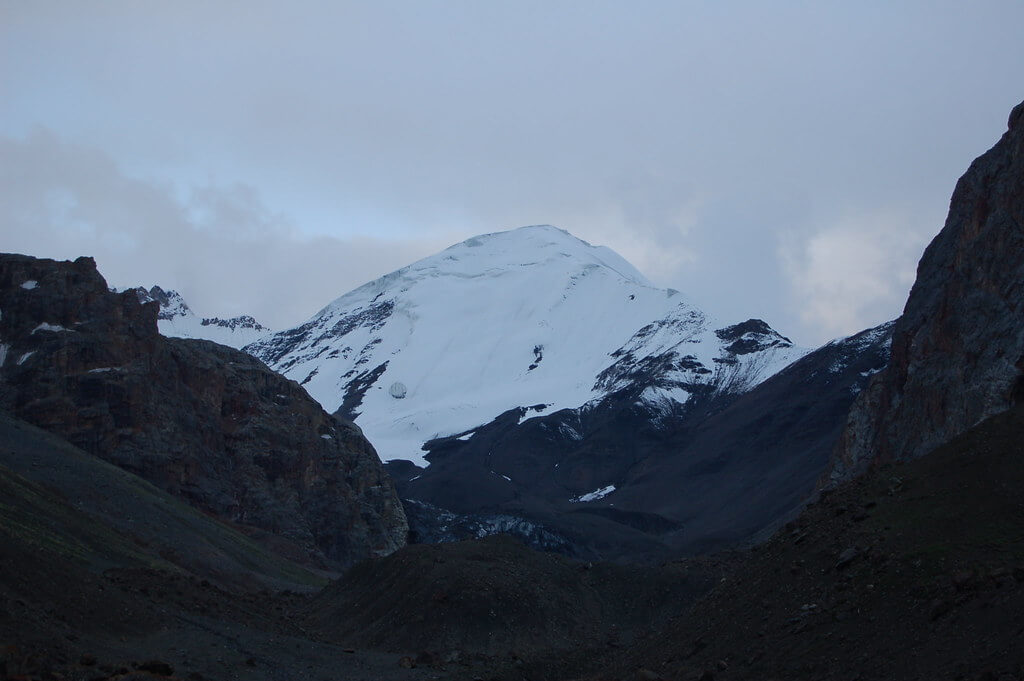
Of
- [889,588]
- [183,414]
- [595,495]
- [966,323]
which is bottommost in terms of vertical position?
[889,588]

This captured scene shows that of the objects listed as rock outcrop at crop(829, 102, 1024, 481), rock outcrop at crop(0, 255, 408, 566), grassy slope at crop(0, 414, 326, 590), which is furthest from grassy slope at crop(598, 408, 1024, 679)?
rock outcrop at crop(0, 255, 408, 566)

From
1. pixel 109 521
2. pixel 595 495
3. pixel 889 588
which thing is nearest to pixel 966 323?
pixel 889 588

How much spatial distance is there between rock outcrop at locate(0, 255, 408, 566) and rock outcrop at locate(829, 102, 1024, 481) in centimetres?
4638

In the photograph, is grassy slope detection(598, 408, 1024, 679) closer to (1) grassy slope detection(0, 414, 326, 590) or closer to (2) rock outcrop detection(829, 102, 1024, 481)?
(1) grassy slope detection(0, 414, 326, 590)

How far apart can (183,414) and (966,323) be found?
5853 centimetres

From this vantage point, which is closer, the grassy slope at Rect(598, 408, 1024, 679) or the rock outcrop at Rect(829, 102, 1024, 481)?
the grassy slope at Rect(598, 408, 1024, 679)

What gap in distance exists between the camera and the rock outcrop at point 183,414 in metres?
82.6

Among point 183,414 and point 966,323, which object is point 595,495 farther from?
point 966,323

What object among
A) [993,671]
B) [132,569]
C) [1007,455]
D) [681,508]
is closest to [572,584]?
[132,569]

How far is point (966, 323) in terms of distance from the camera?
61656mm

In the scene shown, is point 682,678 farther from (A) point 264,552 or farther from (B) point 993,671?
(A) point 264,552

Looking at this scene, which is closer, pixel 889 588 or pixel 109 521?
pixel 889 588

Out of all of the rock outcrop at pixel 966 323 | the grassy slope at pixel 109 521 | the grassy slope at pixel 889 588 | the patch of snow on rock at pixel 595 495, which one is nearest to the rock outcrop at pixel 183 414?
the grassy slope at pixel 109 521

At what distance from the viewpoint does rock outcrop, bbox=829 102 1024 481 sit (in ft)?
188
